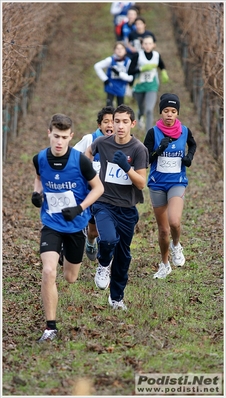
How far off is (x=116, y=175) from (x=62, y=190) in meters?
0.91

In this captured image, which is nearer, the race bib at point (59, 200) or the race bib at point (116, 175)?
the race bib at point (59, 200)

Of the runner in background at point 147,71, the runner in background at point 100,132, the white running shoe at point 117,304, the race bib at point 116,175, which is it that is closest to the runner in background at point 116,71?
the runner in background at point 147,71

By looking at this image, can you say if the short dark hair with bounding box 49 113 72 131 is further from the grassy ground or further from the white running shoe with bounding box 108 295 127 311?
the white running shoe with bounding box 108 295 127 311

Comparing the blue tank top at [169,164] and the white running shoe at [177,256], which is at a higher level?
the blue tank top at [169,164]

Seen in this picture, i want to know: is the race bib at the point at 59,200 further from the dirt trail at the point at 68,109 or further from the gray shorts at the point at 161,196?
the dirt trail at the point at 68,109

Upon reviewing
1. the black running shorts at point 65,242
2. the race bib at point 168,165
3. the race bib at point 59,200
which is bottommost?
the black running shorts at point 65,242

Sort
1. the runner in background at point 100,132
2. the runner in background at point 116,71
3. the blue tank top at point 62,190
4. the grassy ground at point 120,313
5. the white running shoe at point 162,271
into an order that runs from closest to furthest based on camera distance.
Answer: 1. the grassy ground at point 120,313
2. the blue tank top at point 62,190
3. the runner in background at point 100,132
4. the white running shoe at point 162,271
5. the runner in background at point 116,71

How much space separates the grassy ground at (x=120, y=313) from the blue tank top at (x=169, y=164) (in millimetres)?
1215

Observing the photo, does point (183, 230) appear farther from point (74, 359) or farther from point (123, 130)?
point (74, 359)

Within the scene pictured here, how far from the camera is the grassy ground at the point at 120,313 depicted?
7.13m

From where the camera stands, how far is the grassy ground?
23.4 feet

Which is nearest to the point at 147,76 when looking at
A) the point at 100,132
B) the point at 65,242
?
the point at 100,132

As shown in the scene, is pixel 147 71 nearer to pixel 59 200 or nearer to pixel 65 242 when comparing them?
pixel 65 242

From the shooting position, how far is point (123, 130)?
8.45 metres
